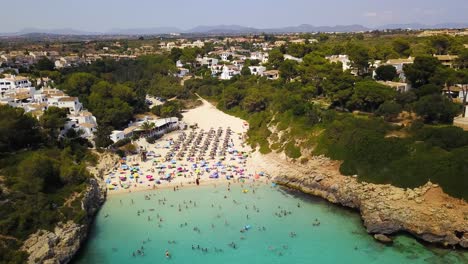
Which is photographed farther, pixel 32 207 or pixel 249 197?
pixel 249 197

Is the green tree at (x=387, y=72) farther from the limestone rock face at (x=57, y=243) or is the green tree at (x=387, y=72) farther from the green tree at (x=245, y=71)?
the limestone rock face at (x=57, y=243)

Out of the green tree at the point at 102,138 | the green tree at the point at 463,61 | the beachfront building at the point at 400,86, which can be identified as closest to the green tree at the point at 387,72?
the beachfront building at the point at 400,86

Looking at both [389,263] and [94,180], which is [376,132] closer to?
[389,263]

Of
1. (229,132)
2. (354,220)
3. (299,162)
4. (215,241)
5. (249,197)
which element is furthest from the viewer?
(229,132)

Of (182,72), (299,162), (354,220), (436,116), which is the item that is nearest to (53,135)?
(299,162)

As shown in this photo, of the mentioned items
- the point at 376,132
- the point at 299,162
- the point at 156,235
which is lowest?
the point at 156,235

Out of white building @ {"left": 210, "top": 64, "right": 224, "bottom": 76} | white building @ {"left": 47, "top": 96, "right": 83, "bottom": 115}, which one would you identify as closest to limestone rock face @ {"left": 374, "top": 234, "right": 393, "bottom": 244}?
white building @ {"left": 47, "top": 96, "right": 83, "bottom": 115}
